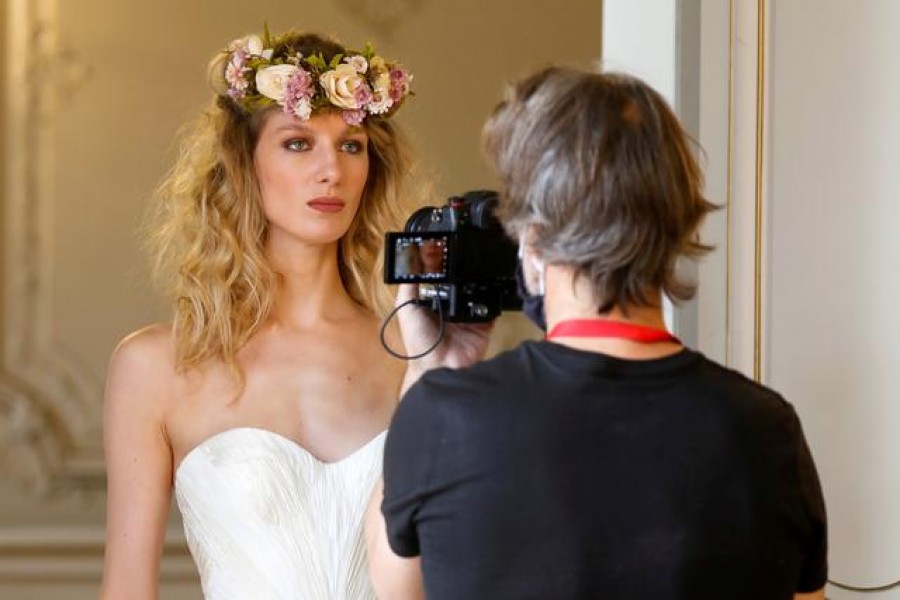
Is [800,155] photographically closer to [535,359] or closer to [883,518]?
[883,518]

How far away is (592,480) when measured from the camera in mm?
1518

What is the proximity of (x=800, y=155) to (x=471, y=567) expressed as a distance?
153 cm

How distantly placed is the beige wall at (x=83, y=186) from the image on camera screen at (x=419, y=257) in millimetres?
2882

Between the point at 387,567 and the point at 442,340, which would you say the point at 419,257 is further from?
the point at 387,567

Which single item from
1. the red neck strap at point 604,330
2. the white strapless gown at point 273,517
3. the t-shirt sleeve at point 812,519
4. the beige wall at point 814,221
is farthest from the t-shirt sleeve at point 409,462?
the beige wall at point 814,221

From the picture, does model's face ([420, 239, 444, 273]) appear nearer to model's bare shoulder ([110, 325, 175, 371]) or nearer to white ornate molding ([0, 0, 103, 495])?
model's bare shoulder ([110, 325, 175, 371])

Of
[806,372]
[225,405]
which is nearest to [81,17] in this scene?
[225,405]

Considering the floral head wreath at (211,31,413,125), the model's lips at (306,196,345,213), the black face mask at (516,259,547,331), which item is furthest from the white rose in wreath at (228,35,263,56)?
the black face mask at (516,259,547,331)

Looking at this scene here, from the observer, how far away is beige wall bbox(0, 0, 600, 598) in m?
4.91

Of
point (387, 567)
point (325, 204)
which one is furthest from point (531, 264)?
point (325, 204)

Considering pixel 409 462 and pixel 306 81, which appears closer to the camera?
pixel 409 462

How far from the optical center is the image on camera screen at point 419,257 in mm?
2035

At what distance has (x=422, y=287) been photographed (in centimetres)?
207

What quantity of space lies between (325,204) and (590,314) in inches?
47.5
